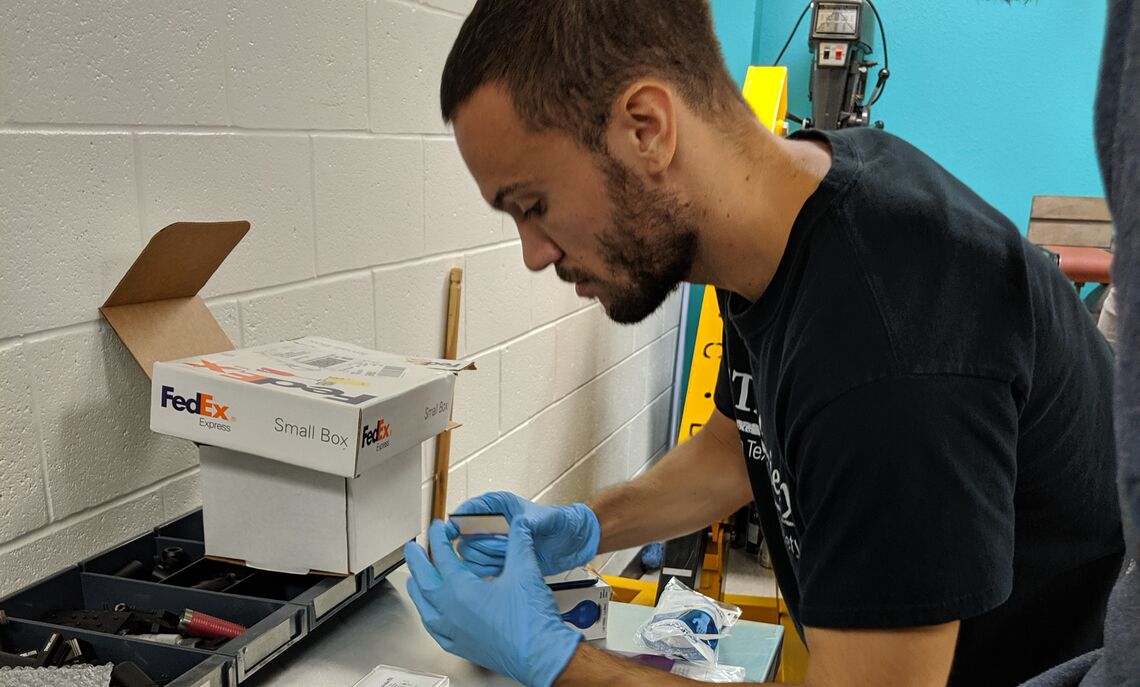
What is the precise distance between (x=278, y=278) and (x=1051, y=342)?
1085 mm

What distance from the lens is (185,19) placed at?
3.68 feet

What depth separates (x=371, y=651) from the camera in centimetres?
100

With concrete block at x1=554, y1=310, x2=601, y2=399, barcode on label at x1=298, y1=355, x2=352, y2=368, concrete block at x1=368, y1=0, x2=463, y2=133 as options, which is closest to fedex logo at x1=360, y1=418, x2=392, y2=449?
barcode on label at x1=298, y1=355, x2=352, y2=368

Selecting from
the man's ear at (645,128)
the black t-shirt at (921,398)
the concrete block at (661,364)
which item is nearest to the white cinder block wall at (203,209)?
the man's ear at (645,128)

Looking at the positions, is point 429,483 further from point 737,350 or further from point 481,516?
point 737,350

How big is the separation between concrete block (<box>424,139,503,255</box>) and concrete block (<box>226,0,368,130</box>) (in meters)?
0.24

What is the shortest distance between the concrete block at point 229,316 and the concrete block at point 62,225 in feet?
0.50

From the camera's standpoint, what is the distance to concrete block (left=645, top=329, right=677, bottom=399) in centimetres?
340

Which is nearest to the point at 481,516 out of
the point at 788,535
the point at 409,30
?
the point at 788,535

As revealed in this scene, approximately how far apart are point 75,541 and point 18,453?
144 millimetres

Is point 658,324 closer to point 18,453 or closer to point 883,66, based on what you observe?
point 883,66

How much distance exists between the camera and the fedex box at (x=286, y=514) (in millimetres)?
965

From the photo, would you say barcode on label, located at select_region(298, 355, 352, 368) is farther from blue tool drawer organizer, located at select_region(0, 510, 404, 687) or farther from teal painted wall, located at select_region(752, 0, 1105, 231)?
teal painted wall, located at select_region(752, 0, 1105, 231)

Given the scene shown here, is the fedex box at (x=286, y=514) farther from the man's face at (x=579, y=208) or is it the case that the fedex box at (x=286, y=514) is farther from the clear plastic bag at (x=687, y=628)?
the clear plastic bag at (x=687, y=628)
